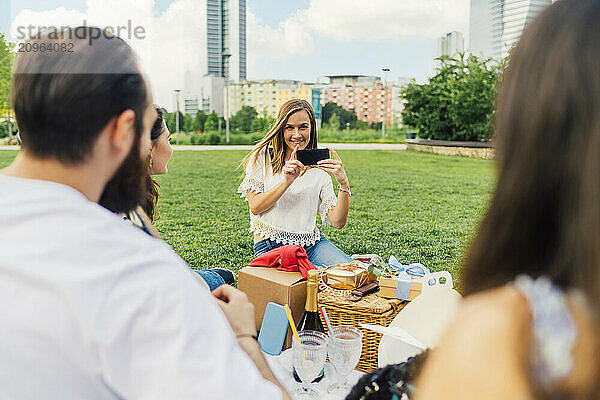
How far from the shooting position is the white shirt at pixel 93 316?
A: 650mm

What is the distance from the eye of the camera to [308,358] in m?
1.22

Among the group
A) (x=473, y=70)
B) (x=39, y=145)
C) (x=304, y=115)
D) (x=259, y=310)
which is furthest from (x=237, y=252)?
(x=473, y=70)

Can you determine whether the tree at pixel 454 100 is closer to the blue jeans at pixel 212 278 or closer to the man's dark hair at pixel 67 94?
the blue jeans at pixel 212 278

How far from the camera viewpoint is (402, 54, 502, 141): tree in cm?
1578

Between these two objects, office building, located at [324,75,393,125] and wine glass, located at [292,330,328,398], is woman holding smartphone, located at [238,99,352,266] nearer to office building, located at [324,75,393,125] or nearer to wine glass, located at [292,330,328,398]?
wine glass, located at [292,330,328,398]

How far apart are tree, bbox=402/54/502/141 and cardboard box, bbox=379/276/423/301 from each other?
1461 centimetres

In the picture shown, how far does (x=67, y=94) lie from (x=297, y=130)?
229 centimetres

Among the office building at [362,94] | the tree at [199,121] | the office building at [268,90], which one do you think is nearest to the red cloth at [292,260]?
the tree at [199,121]

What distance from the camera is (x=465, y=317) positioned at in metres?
0.53

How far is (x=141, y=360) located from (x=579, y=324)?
51cm

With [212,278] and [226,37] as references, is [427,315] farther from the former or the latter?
[226,37]

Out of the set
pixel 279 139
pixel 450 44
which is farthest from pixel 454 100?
pixel 279 139

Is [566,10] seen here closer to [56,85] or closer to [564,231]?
[564,231]

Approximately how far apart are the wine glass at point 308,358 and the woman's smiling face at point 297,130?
1857mm
